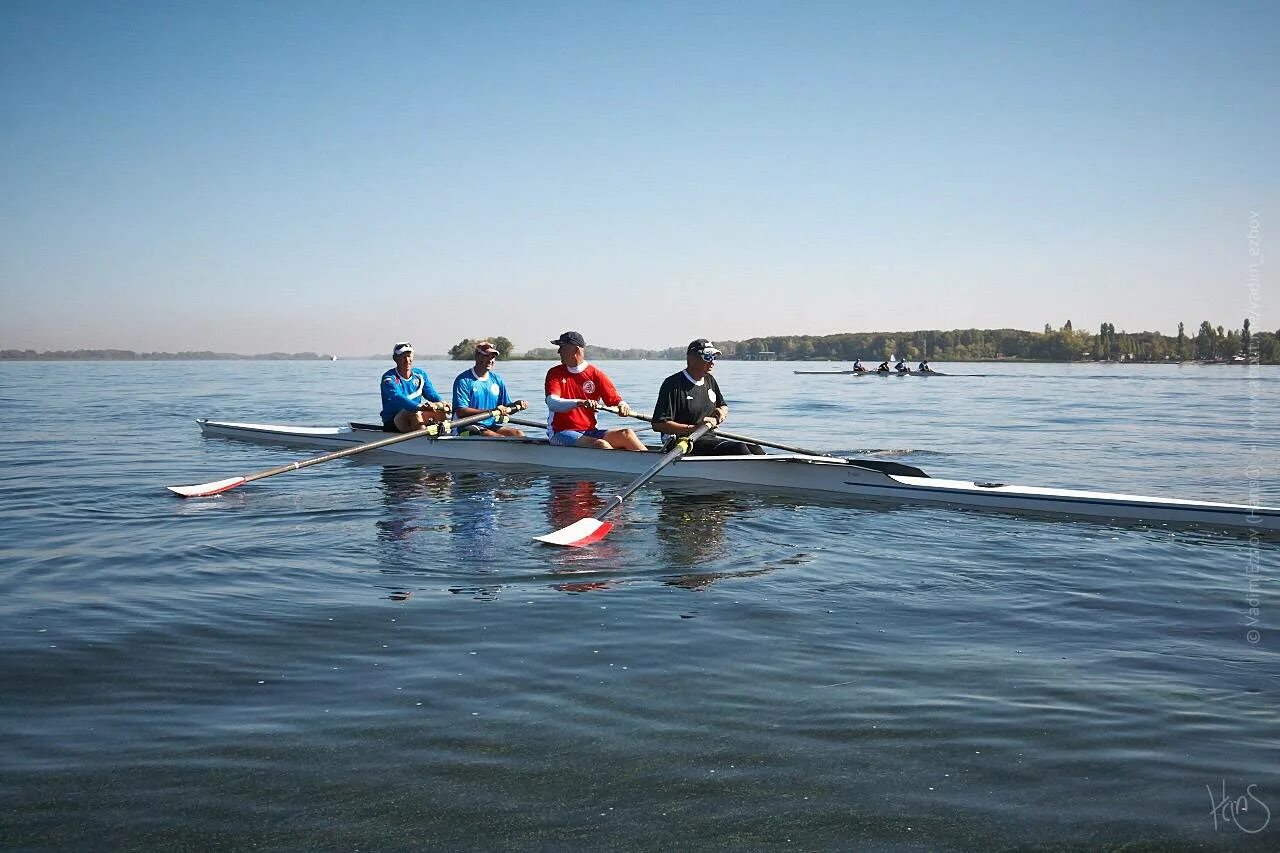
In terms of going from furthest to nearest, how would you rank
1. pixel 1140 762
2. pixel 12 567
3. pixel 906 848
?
1. pixel 12 567
2. pixel 1140 762
3. pixel 906 848

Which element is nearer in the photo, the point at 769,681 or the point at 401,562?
the point at 769,681

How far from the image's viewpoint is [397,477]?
13070 mm

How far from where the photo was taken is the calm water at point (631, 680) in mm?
3320

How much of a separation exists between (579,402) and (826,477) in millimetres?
3495

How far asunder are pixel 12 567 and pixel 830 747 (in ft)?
22.5

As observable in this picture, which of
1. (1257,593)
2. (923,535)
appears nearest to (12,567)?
(923,535)

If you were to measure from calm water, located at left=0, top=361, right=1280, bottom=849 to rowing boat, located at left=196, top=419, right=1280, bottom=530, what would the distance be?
0.93 ft

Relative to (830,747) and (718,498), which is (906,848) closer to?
(830,747)

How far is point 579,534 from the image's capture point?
319 inches

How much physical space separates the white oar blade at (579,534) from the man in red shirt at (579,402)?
3.71 metres
